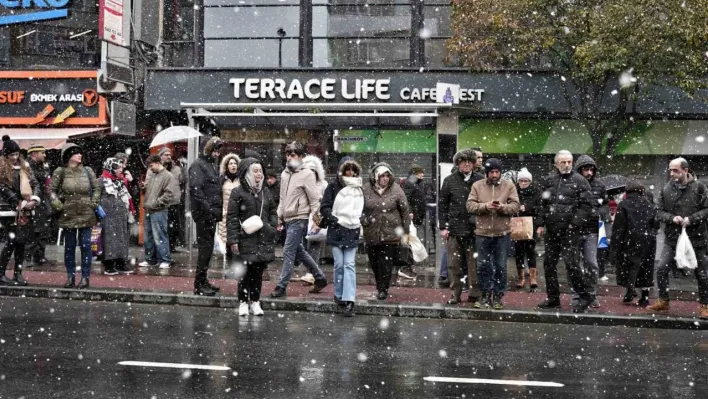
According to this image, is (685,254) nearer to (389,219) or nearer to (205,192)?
(389,219)

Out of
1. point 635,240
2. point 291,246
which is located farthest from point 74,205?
point 635,240

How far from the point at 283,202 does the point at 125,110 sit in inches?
380

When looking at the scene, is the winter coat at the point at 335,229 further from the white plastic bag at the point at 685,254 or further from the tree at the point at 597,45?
the tree at the point at 597,45

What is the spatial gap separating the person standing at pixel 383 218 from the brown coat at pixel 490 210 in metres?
0.88

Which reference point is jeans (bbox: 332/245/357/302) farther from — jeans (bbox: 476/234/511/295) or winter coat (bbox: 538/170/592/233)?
winter coat (bbox: 538/170/592/233)

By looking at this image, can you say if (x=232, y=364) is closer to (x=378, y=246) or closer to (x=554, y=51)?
(x=378, y=246)

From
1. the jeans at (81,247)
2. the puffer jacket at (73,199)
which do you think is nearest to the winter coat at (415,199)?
the puffer jacket at (73,199)

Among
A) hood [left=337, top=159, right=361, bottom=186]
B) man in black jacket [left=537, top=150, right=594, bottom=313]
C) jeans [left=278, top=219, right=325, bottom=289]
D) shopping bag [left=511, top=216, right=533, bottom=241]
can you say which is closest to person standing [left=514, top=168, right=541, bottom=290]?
shopping bag [left=511, top=216, right=533, bottom=241]

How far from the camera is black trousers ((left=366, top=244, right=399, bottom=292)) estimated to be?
1141 centimetres

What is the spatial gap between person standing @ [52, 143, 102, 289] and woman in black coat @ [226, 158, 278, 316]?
106 inches

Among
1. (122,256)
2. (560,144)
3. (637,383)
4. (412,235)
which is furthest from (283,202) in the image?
(560,144)

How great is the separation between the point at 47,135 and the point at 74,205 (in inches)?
396

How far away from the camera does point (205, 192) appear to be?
38.1 feet

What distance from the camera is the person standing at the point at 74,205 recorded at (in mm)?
12062
